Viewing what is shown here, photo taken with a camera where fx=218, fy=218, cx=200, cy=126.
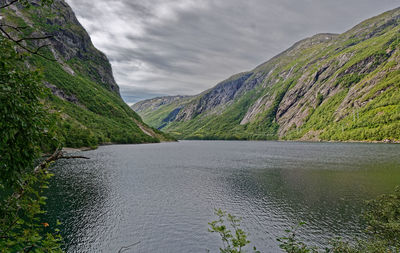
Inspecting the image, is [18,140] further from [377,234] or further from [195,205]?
[195,205]

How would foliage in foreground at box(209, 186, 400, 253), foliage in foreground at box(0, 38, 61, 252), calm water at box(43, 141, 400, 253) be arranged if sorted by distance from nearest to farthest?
foliage in foreground at box(0, 38, 61, 252) → foliage in foreground at box(209, 186, 400, 253) → calm water at box(43, 141, 400, 253)

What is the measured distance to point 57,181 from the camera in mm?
55812

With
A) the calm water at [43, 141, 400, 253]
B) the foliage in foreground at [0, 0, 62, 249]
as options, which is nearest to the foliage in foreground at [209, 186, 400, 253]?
the calm water at [43, 141, 400, 253]

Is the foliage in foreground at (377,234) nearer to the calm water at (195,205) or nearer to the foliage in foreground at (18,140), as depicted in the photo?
the calm water at (195,205)

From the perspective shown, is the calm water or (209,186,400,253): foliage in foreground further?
the calm water

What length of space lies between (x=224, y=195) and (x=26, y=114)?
45102mm

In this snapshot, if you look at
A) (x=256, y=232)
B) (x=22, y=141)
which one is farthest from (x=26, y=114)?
(x=256, y=232)

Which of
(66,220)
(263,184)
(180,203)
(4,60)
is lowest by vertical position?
(66,220)

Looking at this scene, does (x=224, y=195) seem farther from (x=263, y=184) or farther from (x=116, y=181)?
(x=116, y=181)

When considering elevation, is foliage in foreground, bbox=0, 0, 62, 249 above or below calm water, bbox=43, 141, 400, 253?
above

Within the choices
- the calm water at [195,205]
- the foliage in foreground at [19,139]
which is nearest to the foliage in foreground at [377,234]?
the calm water at [195,205]

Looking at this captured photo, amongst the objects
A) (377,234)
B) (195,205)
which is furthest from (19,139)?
(195,205)

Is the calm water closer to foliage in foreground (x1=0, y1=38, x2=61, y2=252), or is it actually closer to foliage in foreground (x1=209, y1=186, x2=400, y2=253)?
foliage in foreground (x1=209, y1=186, x2=400, y2=253)

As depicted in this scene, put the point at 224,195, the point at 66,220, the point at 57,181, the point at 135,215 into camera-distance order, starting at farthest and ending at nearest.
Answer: the point at 57,181 → the point at 224,195 → the point at 135,215 → the point at 66,220
